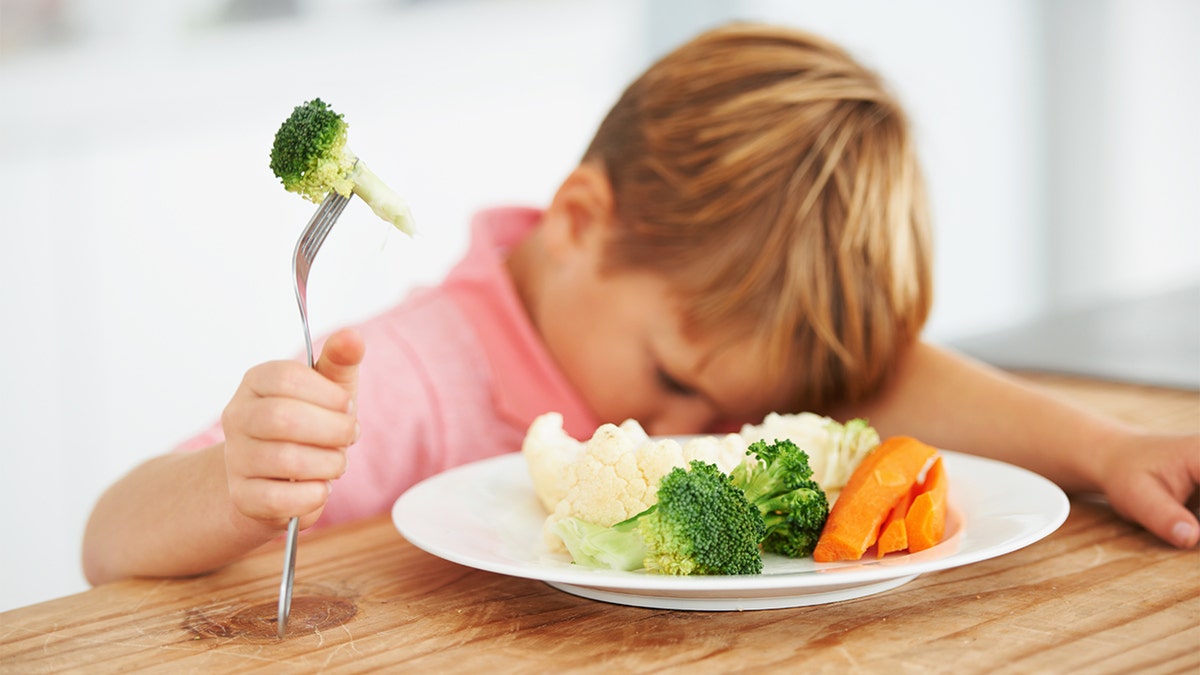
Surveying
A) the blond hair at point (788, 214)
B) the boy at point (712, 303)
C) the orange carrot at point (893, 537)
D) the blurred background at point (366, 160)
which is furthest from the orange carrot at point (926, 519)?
the blurred background at point (366, 160)

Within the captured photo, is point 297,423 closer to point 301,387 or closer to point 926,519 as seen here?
point 301,387

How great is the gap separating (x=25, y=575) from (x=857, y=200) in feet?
8.38

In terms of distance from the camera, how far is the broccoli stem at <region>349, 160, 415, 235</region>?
747mm

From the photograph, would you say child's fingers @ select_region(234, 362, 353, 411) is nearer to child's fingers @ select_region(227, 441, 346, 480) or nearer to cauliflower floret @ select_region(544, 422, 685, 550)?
child's fingers @ select_region(227, 441, 346, 480)

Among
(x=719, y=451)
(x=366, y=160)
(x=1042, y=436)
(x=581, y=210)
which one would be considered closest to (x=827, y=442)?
(x=719, y=451)

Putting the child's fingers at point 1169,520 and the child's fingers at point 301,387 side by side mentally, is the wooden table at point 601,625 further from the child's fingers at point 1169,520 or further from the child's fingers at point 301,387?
the child's fingers at point 301,387

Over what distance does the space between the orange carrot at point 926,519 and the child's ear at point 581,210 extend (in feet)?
2.32

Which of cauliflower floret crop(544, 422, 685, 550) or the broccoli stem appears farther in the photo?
cauliflower floret crop(544, 422, 685, 550)

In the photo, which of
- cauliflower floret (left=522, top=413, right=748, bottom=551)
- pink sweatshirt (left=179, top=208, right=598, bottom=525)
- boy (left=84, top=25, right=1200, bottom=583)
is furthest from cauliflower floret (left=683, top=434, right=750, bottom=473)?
pink sweatshirt (left=179, top=208, right=598, bottom=525)

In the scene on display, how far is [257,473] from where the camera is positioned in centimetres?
82

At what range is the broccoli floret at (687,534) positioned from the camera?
793 millimetres

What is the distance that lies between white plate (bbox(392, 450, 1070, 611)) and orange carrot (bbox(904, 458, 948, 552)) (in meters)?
0.01

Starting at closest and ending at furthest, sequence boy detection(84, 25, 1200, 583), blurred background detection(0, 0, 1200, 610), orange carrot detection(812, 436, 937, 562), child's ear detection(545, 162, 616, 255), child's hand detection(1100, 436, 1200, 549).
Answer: orange carrot detection(812, 436, 937, 562)
child's hand detection(1100, 436, 1200, 549)
boy detection(84, 25, 1200, 583)
child's ear detection(545, 162, 616, 255)
blurred background detection(0, 0, 1200, 610)

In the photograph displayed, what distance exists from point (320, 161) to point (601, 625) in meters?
0.37
